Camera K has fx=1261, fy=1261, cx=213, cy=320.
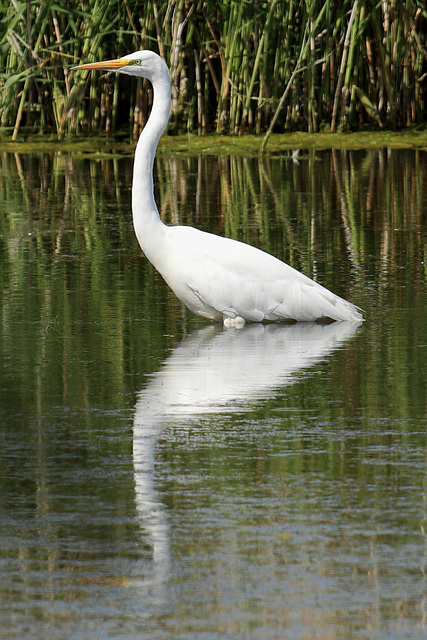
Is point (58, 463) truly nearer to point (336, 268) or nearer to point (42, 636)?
point (42, 636)

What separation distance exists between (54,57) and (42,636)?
13.5 metres

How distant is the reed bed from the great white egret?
796 cm

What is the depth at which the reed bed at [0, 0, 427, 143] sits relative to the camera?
584 inches

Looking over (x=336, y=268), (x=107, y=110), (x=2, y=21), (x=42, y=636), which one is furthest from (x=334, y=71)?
(x=42, y=636)

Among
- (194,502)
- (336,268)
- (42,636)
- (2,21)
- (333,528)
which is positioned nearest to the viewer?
(42,636)

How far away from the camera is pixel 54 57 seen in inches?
618

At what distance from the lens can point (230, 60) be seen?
15.2 meters

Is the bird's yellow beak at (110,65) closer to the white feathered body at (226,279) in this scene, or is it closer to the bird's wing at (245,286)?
the white feathered body at (226,279)

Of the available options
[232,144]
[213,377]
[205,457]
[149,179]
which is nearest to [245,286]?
[149,179]

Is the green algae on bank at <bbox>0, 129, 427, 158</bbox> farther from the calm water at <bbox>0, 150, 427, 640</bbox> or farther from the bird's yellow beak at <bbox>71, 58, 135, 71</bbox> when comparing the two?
the bird's yellow beak at <bbox>71, 58, 135, 71</bbox>

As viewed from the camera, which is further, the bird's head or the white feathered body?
the bird's head

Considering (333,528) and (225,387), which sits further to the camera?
(225,387)

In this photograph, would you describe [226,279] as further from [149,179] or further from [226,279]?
[149,179]

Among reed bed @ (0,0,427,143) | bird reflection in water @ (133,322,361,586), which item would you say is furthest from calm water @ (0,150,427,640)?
reed bed @ (0,0,427,143)
